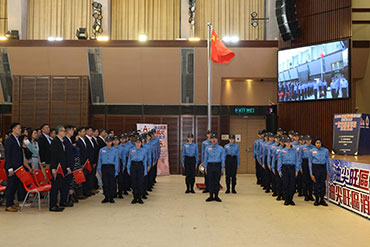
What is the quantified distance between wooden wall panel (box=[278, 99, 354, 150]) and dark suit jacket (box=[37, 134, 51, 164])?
8803 millimetres

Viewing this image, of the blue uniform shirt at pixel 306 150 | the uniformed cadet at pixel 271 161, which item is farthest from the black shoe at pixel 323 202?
the uniformed cadet at pixel 271 161

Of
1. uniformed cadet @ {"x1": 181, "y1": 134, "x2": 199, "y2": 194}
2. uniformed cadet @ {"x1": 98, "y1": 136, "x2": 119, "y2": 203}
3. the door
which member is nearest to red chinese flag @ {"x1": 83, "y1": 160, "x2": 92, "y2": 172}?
uniformed cadet @ {"x1": 98, "y1": 136, "x2": 119, "y2": 203}

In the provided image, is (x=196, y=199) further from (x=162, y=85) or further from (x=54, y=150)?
(x=162, y=85)

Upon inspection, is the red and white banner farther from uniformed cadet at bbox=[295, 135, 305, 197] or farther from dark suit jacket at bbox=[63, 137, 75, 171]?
dark suit jacket at bbox=[63, 137, 75, 171]

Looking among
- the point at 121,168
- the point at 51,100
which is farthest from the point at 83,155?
the point at 51,100

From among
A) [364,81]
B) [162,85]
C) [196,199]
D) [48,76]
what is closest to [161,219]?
[196,199]

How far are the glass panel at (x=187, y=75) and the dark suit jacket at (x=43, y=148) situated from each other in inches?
276

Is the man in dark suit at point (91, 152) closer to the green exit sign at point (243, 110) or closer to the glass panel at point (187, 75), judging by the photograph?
the glass panel at point (187, 75)

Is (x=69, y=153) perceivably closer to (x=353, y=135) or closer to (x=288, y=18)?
(x=353, y=135)

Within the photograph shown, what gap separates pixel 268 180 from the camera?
10359mm

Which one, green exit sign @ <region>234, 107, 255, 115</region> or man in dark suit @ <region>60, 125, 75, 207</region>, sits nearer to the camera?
man in dark suit @ <region>60, 125, 75, 207</region>

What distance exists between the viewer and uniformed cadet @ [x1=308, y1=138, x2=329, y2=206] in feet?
27.0

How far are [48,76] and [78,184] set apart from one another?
23.9 feet

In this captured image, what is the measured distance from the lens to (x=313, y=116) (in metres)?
12.2
